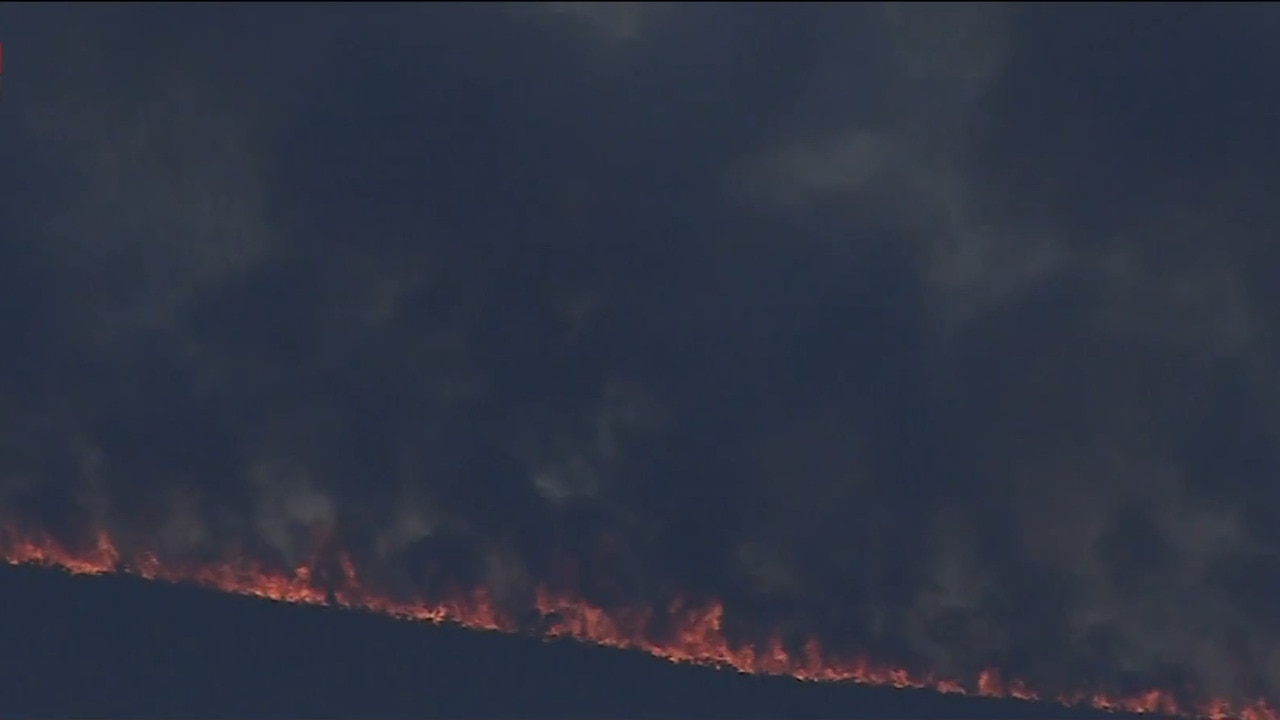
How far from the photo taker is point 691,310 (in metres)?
107

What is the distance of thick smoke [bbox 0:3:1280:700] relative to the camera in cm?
10244

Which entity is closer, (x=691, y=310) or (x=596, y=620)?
(x=596, y=620)

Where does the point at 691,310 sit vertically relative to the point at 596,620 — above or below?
above

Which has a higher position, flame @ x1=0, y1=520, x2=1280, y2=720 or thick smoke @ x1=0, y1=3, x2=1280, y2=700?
thick smoke @ x1=0, y1=3, x2=1280, y2=700

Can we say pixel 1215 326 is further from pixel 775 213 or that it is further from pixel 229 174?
pixel 229 174

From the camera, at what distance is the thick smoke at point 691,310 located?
336ft

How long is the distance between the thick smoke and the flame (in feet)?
4.54

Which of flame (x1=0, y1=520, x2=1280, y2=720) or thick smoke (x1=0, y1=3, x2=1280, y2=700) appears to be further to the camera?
thick smoke (x1=0, y1=3, x2=1280, y2=700)

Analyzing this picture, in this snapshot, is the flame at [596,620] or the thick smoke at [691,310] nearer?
the flame at [596,620]

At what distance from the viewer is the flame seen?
101 metres

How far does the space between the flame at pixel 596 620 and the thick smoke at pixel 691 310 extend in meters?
1.38

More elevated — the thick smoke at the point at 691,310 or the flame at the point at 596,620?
the thick smoke at the point at 691,310

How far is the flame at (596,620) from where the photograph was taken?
332 feet

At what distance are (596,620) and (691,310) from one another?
904 inches
